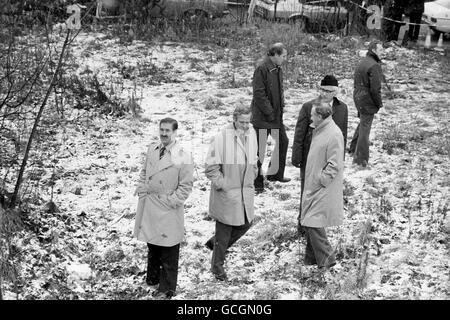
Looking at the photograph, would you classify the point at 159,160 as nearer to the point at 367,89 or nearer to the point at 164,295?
the point at 164,295

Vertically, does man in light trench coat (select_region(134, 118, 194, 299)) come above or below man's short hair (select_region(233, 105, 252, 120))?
below

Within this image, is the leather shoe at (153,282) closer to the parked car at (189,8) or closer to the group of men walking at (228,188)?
the group of men walking at (228,188)

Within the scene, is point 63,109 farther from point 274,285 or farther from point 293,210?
point 274,285

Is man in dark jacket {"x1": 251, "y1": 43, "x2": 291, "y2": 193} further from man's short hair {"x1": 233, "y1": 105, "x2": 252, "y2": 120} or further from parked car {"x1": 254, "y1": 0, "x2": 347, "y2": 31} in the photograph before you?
parked car {"x1": 254, "y1": 0, "x2": 347, "y2": 31}

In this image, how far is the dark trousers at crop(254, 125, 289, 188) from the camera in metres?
8.19

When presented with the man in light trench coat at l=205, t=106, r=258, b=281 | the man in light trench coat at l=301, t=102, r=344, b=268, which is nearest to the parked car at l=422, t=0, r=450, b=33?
the man in light trench coat at l=301, t=102, r=344, b=268

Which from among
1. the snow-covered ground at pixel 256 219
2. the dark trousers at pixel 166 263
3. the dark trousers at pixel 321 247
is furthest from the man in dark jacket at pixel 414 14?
the dark trousers at pixel 166 263

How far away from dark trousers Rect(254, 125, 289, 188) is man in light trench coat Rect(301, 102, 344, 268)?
6.80 ft

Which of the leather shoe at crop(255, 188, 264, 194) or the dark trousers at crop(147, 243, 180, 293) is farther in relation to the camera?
the leather shoe at crop(255, 188, 264, 194)

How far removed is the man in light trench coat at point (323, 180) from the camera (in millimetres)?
5891

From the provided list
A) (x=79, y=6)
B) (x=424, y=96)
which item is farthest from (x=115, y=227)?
(x=79, y=6)
